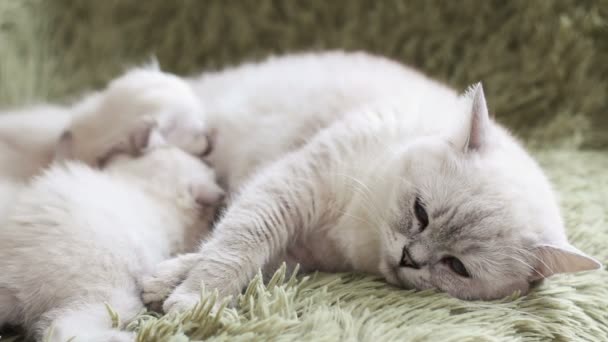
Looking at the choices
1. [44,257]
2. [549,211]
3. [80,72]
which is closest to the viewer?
[44,257]

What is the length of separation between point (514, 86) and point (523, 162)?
0.62 metres

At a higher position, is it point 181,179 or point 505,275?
point 181,179

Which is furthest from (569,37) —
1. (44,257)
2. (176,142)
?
(44,257)

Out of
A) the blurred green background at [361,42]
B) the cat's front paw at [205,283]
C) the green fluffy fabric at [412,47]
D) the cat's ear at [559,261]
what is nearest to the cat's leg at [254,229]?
the cat's front paw at [205,283]

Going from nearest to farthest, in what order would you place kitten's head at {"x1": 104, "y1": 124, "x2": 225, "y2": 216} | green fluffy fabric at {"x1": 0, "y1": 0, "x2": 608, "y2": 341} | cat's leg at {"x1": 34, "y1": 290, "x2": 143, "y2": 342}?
1. cat's leg at {"x1": 34, "y1": 290, "x2": 143, "y2": 342}
2. kitten's head at {"x1": 104, "y1": 124, "x2": 225, "y2": 216}
3. green fluffy fabric at {"x1": 0, "y1": 0, "x2": 608, "y2": 341}

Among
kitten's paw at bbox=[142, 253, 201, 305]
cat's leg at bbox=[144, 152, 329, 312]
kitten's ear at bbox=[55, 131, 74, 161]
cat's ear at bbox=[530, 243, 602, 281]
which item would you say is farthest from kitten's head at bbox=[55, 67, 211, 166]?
cat's ear at bbox=[530, 243, 602, 281]

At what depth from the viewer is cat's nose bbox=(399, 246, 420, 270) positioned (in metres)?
1.08

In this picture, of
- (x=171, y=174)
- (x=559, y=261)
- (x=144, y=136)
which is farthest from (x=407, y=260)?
(x=144, y=136)

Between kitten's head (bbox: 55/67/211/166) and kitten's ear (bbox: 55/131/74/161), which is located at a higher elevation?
kitten's head (bbox: 55/67/211/166)

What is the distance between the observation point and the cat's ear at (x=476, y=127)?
1.06 metres

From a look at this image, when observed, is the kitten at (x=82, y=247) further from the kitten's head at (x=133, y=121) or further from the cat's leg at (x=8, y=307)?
the kitten's head at (x=133, y=121)

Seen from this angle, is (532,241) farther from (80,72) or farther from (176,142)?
(80,72)

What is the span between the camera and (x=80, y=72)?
1.95 m

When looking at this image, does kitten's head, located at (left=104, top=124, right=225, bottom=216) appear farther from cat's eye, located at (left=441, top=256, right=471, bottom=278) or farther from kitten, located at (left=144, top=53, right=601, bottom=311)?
cat's eye, located at (left=441, top=256, right=471, bottom=278)
